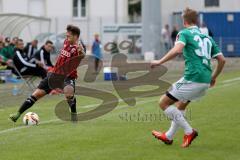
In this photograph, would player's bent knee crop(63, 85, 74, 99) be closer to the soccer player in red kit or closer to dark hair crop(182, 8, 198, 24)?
the soccer player in red kit

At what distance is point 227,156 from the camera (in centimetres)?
1023

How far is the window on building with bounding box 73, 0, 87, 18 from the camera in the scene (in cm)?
5606

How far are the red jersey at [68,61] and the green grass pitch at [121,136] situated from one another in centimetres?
95

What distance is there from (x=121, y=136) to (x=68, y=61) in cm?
275

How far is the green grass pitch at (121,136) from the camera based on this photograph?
10430 mm

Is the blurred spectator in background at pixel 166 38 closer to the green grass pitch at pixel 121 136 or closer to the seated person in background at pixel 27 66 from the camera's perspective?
the seated person in background at pixel 27 66

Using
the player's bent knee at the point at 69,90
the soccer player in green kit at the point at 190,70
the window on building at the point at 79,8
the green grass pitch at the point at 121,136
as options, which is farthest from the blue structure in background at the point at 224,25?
the soccer player in green kit at the point at 190,70

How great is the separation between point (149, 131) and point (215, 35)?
1344 inches

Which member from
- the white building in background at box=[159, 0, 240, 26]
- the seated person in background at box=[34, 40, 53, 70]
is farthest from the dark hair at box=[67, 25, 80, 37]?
the white building in background at box=[159, 0, 240, 26]

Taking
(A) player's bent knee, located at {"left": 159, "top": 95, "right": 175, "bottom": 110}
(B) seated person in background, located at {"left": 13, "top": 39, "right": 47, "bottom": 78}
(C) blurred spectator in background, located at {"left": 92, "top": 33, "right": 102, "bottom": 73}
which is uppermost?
(A) player's bent knee, located at {"left": 159, "top": 95, "right": 175, "bottom": 110}

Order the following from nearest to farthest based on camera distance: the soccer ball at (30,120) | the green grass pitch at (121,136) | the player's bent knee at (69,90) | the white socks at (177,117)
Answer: the green grass pitch at (121,136) < the white socks at (177,117) < the soccer ball at (30,120) < the player's bent knee at (69,90)

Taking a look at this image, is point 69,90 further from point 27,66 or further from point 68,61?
point 27,66

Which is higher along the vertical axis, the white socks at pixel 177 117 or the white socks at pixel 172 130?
the white socks at pixel 177 117

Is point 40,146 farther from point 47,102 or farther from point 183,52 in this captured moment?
point 47,102
